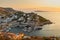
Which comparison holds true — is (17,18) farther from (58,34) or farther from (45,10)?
(58,34)

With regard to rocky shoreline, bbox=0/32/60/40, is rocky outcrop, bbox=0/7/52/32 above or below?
above

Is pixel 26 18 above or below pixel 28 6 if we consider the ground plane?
below

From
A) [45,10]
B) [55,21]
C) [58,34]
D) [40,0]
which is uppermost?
[40,0]

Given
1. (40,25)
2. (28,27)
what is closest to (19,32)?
(28,27)

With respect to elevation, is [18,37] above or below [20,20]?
below

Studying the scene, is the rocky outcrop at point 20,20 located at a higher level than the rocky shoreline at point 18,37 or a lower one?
higher

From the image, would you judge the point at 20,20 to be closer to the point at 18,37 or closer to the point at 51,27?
the point at 18,37

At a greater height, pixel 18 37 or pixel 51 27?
pixel 51 27

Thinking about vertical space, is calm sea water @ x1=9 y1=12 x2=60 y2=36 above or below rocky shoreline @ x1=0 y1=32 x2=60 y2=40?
above

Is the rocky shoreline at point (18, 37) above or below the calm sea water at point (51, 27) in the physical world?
below

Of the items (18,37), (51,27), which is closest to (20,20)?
(18,37)
